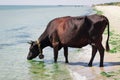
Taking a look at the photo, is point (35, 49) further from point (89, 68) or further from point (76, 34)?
point (89, 68)

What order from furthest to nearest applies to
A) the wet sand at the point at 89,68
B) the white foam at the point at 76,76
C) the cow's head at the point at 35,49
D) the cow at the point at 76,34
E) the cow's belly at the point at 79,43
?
the cow's head at the point at 35,49, the cow's belly at the point at 79,43, the cow at the point at 76,34, the wet sand at the point at 89,68, the white foam at the point at 76,76

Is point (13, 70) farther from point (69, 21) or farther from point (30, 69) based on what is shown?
point (69, 21)

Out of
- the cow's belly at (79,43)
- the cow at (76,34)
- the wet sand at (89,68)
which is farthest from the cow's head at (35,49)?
the cow's belly at (79,43)

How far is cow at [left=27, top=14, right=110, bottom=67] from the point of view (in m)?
12.6

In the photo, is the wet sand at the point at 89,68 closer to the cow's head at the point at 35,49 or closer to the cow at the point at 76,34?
the cow at the point at 76,34

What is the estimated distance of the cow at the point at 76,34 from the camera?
41.4 ft

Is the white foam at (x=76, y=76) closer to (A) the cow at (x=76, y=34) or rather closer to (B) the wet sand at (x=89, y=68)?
(B) the wet sand at (x=89, y=68)

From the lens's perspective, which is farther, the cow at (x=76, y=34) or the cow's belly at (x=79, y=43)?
the cow's belly at (x=79, y=43)

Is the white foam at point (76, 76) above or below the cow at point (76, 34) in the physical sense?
below

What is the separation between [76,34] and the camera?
1303cm

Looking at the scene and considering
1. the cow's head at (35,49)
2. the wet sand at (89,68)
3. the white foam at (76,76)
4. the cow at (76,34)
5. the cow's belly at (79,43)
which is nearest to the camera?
the white foam at (76,76)

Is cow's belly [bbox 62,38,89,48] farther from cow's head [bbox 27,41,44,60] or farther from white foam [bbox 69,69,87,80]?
cow's head [bbox 27,41,44,60]

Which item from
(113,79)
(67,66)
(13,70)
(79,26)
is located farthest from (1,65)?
(113,79)

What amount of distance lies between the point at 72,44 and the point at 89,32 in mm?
988
